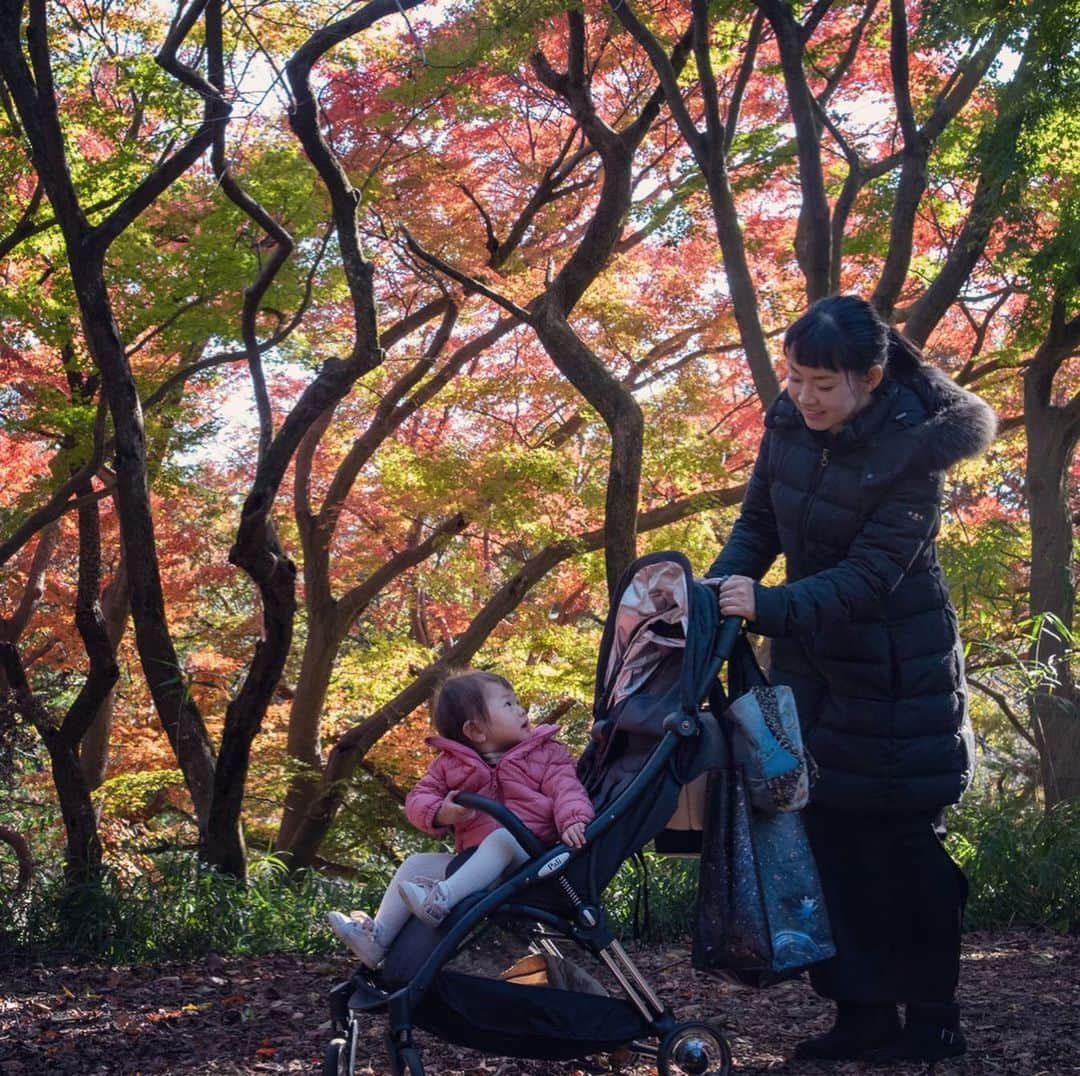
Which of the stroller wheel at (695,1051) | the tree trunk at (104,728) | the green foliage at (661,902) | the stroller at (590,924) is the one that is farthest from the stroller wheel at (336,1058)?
the tree trunk at (104,728)

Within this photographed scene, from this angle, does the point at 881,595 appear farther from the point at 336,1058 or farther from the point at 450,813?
the point at 336,1058

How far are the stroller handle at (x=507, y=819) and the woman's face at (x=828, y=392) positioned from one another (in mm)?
1082

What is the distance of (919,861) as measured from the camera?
3.13 metres

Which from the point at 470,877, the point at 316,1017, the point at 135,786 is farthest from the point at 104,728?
the point at 470,877

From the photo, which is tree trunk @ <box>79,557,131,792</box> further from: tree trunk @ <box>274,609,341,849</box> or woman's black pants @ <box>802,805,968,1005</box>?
woman's black pants @ <box>802,805,968,1005</box>

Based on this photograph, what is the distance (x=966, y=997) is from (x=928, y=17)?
4965 millimetres

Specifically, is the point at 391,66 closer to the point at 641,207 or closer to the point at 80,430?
the point at 641,207

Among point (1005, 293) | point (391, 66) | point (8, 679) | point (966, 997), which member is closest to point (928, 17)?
point (1005, 293)

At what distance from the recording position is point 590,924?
2.63 metres

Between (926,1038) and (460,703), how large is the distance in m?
1.35

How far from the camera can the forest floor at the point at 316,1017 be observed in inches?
131

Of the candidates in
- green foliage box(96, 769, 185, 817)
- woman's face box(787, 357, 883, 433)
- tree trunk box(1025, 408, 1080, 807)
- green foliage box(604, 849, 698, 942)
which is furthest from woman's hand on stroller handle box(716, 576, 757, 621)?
green foliage box(96, 769, 185, 817)

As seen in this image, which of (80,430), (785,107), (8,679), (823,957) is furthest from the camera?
(785,107)

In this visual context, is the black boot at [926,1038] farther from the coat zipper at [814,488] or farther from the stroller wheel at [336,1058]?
the stroller wheel at [336,1058]
